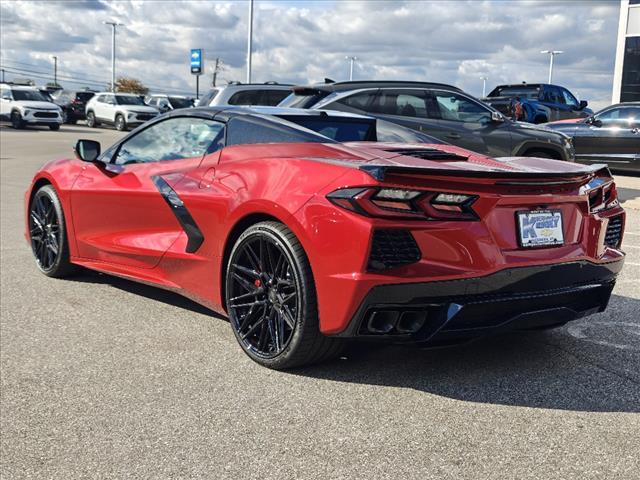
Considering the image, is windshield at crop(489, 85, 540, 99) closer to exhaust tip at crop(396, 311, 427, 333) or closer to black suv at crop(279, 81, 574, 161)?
black suv at crop(279, 81, 574, 161)

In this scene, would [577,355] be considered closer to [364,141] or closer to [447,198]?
[447,198]

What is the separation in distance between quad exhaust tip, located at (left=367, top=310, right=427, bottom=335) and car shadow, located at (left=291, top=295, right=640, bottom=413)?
7.3 inches

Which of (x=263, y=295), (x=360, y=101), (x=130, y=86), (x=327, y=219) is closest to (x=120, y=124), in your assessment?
(x=360, y=101)

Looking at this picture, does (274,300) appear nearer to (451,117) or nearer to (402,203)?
(402,203)

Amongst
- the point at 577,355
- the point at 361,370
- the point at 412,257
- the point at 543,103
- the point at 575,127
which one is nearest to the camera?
the point at 412,257

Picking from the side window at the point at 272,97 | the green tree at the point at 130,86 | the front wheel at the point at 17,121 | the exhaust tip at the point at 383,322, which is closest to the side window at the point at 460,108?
the side window at the point at 272,97

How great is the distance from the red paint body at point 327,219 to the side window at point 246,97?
20.9 ft

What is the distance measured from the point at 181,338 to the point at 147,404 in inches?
41.1

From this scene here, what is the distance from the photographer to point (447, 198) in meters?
3.48

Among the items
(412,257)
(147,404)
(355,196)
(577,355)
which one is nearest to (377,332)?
(412,257)

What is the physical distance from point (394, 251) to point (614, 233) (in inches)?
62.5

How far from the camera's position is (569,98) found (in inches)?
947

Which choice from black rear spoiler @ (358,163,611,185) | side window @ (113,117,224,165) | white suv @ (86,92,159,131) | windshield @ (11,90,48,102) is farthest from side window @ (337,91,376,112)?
windshield @ (11,90,48,102)

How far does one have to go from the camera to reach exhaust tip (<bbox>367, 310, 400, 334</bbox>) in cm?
350
